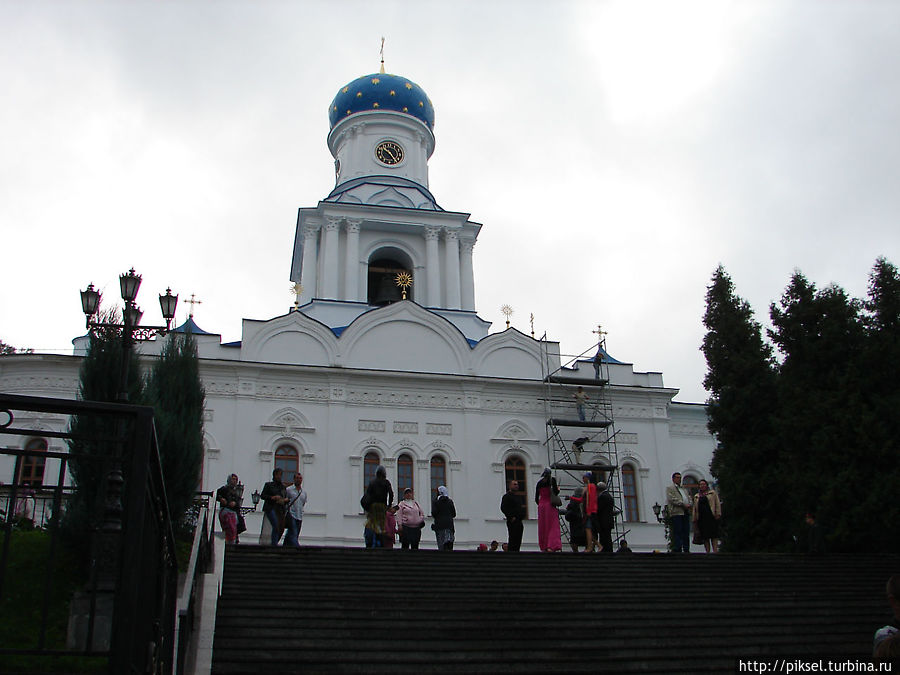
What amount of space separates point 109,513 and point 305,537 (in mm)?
12804

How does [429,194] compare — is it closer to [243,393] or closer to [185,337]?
[243,393]

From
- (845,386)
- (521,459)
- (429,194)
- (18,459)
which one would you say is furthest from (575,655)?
(429,194)

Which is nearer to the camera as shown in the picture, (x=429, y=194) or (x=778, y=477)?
(x=778, y=477)

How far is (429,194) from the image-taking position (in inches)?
1131

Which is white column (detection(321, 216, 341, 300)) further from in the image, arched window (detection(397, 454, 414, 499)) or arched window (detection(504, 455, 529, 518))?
arched window (detection(504, 455, 529, 518))

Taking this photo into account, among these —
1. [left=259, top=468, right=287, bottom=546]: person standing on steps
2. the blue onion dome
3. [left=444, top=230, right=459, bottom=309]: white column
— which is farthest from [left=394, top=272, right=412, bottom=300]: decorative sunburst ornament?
[left=259, top=468, right=287, bottom=546]: person standing on steps

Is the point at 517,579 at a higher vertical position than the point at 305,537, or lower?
lower

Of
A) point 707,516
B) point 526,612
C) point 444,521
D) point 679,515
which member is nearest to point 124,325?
point 444,521

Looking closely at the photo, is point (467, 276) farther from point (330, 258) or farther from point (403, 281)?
point (330, 258)

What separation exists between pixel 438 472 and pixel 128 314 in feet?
39.0

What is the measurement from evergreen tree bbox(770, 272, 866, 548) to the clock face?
15.3m

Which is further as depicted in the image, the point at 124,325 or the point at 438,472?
the point at 438,472

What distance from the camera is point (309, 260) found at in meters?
27.4

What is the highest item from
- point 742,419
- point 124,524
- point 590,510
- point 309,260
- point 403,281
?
point 309,260
